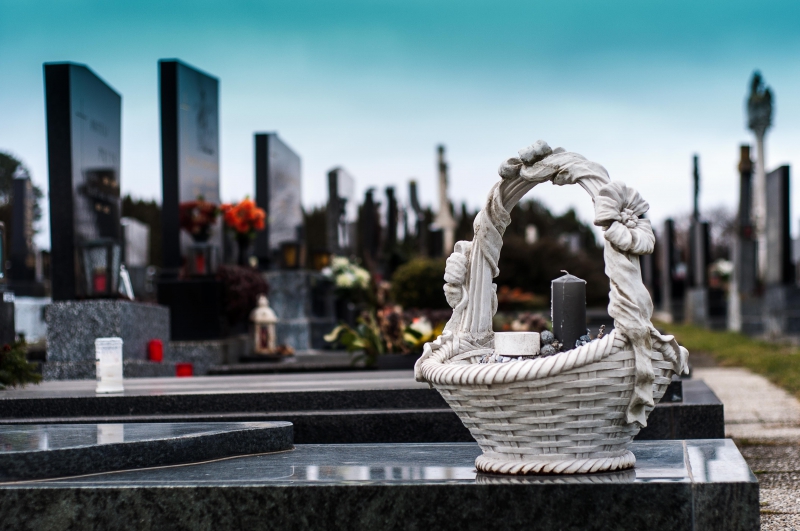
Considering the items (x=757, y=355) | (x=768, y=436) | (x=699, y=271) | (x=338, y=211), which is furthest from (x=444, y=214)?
(x=768, y=436)

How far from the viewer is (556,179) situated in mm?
2488

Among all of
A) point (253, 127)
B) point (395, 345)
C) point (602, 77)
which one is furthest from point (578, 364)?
point (253, 127)

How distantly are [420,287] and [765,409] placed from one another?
6972 mm

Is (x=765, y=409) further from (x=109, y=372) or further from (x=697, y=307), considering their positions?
(x=697, y=307)

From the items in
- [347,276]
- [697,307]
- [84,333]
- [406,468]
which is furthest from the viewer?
[697,307]

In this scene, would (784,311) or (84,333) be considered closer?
(84,333)

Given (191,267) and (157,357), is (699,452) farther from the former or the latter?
(191,267)

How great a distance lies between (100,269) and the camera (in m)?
7.38

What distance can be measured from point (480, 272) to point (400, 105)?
15436 millimetres

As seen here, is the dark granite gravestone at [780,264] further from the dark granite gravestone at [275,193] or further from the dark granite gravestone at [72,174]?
the dark granite gravestone at [72,174]

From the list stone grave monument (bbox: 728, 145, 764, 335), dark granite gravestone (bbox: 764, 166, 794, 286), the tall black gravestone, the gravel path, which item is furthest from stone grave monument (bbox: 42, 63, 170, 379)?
stone grave monument (bbox: 728, 145, 764, 335)

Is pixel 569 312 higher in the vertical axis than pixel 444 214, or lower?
lower

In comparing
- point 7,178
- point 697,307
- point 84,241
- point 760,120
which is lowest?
point 697,307

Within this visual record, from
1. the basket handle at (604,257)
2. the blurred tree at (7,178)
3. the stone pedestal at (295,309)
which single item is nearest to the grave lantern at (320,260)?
the stone pedestal at (295,309)
